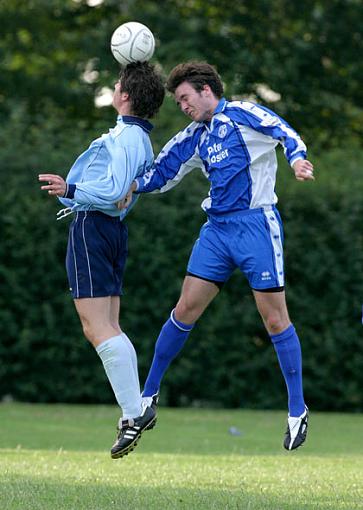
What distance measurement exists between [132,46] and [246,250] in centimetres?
142

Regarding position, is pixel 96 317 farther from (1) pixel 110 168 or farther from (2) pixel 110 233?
(1) pixel 110 168

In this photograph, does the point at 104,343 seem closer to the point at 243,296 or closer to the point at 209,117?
the point at 209,117

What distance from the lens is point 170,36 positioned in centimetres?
2081

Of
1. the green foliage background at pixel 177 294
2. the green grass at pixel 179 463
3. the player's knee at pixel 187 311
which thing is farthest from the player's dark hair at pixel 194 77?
the green foliage background at pixel 177 294

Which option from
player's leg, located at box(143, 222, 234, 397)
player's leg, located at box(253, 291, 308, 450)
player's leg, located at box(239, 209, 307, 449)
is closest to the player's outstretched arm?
player's leg, located at box(143, 222, 234, 397)

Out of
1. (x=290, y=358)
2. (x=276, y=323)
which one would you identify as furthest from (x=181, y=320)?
(x=290, y=358)

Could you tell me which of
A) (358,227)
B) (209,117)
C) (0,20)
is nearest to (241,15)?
(0,20)

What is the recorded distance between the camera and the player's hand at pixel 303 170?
674cm

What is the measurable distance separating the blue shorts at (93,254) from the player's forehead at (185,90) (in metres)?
0.88

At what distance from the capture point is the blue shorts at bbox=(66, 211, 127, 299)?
6.96 m

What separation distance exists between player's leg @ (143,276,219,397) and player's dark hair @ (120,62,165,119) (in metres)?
1.08

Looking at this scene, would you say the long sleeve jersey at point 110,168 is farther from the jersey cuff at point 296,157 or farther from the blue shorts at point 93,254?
the jersey cuff at point 296,157

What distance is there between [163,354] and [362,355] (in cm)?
718

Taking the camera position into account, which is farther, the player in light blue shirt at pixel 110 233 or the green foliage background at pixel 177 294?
the green foliage background at pixel 177 294
